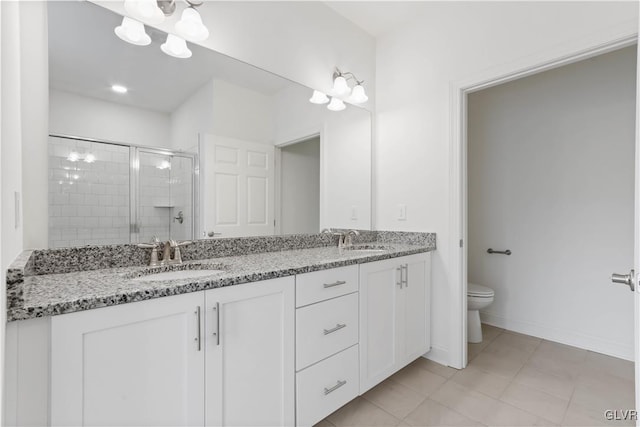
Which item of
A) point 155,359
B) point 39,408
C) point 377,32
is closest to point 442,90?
point 377,32

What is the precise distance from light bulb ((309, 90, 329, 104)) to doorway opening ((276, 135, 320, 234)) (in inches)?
9.5

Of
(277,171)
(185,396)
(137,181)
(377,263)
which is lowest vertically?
(185,396)

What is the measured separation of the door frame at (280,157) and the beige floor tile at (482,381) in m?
1.35

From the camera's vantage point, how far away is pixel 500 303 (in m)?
2.85

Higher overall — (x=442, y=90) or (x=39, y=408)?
(x=442, y=90)

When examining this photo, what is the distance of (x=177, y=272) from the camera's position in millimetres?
1424

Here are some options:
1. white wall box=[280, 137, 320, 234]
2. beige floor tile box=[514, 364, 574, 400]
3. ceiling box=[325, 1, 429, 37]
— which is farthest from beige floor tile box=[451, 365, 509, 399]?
ceiling box=[325, 1, 429, 37]

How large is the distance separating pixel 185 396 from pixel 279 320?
16.0 inches

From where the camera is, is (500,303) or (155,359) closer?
(155,359)

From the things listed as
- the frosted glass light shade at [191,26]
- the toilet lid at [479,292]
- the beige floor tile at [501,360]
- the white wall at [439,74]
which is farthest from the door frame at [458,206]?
the frosted glass light shade at [191,26]

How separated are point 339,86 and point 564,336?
8.70ft

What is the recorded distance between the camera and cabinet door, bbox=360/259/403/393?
166cm

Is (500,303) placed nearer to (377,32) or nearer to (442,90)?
(442,90)

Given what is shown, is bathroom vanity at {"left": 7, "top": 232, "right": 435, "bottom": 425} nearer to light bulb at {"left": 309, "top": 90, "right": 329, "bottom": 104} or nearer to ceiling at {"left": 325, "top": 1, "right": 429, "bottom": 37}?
light bulb at {"left": 309, "top": 90, "right": 329, "bottom": 104}
